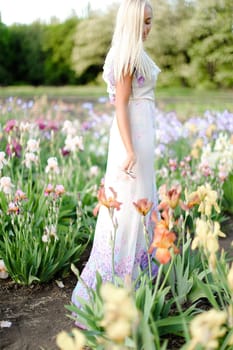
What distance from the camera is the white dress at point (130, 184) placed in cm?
271

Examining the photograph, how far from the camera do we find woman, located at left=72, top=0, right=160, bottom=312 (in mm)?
2566

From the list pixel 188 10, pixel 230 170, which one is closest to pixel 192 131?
pixel 230 170

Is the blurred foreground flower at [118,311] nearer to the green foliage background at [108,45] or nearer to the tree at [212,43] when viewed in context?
Answer: the tree at [212,43]

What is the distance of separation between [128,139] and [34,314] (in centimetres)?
110

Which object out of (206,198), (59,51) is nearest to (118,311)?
(206,198)

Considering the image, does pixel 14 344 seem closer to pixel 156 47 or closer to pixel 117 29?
pixel 117 29

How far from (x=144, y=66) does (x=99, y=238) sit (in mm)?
916

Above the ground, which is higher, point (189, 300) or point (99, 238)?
point (99, 238)

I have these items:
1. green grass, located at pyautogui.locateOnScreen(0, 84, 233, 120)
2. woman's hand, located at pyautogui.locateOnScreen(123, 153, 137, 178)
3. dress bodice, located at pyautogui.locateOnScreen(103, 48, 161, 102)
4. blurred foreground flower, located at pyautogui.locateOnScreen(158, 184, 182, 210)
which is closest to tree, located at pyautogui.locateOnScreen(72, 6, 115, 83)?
green grass, located at pyautogui.locateOnScreen(0, 84, 233, 120)

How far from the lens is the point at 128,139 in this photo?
2602 mm

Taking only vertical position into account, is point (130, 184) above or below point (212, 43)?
below

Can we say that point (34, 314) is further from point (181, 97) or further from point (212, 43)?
point (212, 43)

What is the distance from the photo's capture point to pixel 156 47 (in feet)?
91.1

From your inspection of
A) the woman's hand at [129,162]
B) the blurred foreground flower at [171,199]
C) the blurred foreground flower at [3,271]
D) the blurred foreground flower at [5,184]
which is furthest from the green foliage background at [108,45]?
the blurred foreground flower at [171,199]
